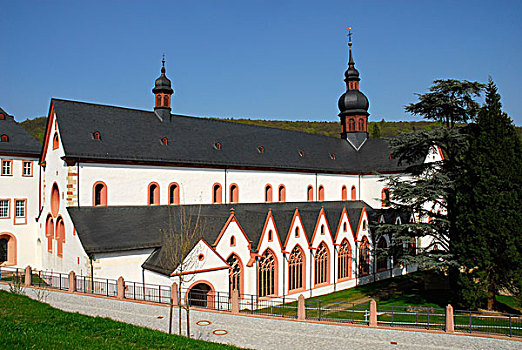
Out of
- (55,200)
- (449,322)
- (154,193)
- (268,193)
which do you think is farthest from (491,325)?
(55,200)

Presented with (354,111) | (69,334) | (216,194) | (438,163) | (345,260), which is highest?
(354,111)

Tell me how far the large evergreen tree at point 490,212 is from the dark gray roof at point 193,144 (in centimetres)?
1688

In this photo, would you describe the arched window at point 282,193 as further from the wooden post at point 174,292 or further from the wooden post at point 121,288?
the wooden post at point 121,288

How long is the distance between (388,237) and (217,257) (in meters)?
19.4

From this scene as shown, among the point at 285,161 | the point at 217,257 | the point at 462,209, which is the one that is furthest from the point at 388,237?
the point at 217,257

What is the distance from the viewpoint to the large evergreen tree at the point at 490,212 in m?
21.4

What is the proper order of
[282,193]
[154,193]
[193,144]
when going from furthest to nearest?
[282,193] < [193,144] < [154,193]

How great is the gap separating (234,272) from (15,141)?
2209cm

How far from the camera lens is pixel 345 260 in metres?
33.2

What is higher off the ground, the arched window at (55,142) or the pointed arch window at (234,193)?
the arched window at (55,142)

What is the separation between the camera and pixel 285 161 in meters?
38.1

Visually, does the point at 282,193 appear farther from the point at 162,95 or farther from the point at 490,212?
the point at 490,212

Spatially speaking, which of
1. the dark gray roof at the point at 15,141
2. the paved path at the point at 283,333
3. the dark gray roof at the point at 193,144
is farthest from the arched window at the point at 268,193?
the dark gray roof at the point at 15,141

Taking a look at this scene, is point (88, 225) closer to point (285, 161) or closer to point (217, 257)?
point (217, 257)
